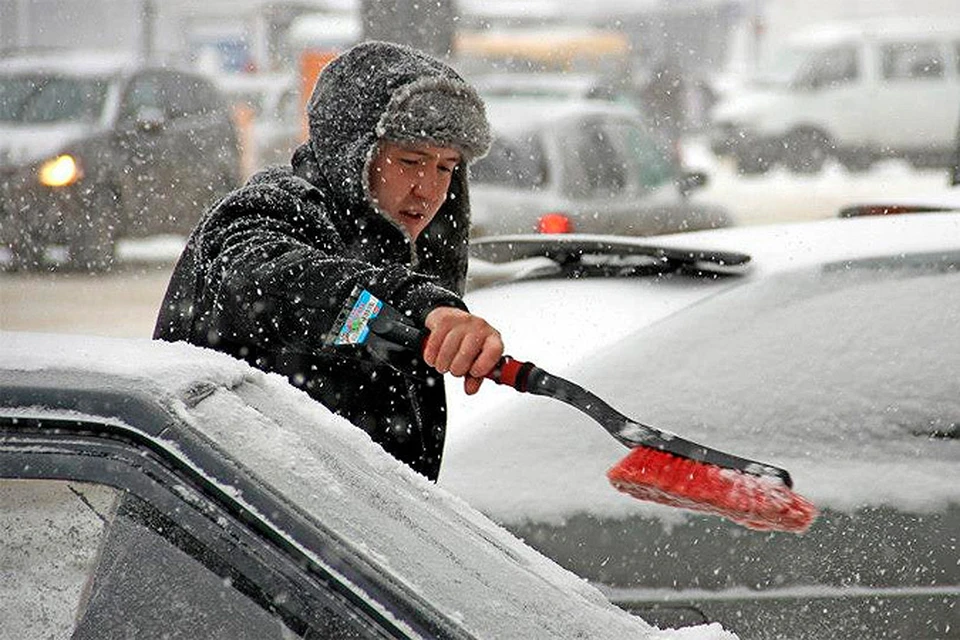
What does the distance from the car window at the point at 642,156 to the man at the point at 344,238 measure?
22.7ft

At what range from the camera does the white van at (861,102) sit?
22891mm

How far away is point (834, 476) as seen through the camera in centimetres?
310

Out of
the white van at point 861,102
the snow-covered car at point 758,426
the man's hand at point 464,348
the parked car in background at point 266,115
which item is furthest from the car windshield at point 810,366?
the white van at point 861,102

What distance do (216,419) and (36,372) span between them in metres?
0.19

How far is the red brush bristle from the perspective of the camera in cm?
173

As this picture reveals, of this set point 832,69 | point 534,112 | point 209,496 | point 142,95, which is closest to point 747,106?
point 832,69

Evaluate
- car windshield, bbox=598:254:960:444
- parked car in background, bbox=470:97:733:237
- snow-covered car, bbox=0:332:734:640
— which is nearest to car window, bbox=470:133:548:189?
parked car in background, bbox=470:97:733:237

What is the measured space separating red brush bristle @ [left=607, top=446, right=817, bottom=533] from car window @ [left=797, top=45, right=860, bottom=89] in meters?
22.2

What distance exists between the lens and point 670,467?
1797mm

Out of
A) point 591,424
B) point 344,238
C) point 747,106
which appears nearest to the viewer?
point 344,238

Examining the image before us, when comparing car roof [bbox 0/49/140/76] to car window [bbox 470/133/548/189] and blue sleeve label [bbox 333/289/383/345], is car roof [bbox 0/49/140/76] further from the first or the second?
blue sleeve label [bbox 333/289/383/345]

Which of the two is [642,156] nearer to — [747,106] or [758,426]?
[758,426]

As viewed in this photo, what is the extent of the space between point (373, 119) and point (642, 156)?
24.6ft

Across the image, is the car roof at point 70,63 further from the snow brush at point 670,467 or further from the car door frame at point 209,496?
the car door frame at point 209,496
